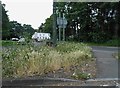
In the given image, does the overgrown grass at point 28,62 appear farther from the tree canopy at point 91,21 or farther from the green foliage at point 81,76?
the tree canopy at point 91,21

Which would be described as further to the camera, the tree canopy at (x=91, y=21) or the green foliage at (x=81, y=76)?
the tree canopy at (x=91, y=21)

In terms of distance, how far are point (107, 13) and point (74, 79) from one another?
40.9 meters

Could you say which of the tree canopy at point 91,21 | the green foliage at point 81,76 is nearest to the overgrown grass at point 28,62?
the green foliage at point 81,76

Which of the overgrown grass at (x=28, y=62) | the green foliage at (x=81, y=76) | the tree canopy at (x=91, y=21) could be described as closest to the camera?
the green foliage at (x=81, y=76)

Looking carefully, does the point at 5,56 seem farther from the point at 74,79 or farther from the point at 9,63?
the point at 74,79

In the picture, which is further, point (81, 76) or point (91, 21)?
point (91, 21)

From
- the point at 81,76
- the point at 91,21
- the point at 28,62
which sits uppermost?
the point at 28,62

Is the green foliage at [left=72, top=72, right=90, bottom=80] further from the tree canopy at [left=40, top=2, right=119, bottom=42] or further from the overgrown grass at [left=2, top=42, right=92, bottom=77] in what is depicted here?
the tree canopy at [left=40, top=2, right=119, bottom=42]

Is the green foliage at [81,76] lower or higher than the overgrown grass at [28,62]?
lower

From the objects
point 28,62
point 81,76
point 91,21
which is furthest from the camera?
point 91,21

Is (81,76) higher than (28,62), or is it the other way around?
(28,62)

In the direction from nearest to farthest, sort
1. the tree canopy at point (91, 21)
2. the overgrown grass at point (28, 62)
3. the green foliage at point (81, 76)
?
the green foliage at point (81, 76) < the overgrown grass at point (28, 62) < the tree canopy at point (91, 21)

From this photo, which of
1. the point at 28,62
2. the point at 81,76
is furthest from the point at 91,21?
the point at 81,76

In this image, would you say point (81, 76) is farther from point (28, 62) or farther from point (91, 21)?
point (91, 21)
